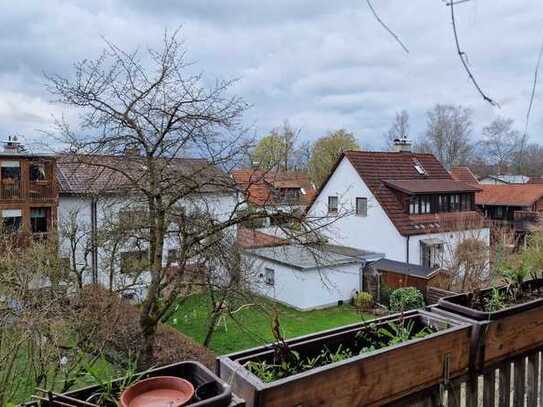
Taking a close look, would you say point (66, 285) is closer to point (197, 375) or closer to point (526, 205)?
point (197, 375)

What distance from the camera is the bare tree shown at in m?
5.78

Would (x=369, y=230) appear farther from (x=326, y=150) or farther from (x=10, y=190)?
(x=10, y=190)

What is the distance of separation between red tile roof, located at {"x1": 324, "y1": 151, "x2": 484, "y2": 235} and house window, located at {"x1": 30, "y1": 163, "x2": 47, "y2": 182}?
364 inches

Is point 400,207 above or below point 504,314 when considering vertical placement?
below

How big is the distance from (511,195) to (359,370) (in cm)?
1993

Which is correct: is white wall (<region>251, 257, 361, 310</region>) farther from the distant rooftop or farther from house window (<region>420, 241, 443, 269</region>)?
house window (<region>420, 241, 443, 269</region>)

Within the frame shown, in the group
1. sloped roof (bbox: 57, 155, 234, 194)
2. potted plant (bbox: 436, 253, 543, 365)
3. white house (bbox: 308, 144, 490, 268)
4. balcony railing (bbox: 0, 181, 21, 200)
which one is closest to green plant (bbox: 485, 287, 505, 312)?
potted plant (bbox: 436, 253, 543, 365)

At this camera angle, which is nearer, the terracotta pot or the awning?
the terracotta pot

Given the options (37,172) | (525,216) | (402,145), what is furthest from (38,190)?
(525,216)

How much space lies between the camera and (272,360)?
0.82 m

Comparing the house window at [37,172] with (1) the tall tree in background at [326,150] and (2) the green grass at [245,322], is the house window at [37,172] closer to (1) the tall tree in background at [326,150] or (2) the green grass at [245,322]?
(2) the green grass at [245,322]

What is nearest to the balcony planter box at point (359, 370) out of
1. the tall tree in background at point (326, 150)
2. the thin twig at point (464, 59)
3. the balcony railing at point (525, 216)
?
the thin twig at point (464, 59)

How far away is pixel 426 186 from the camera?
42.8 feet

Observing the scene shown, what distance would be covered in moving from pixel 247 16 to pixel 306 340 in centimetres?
90
